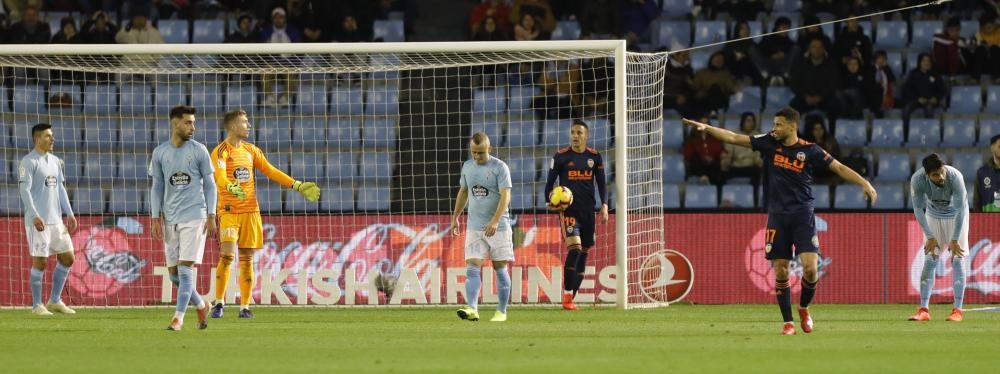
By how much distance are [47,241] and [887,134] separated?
445 inches

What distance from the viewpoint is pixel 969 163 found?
20.9 m

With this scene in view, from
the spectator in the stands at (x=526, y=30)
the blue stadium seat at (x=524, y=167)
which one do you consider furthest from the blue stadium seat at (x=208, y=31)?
the blue stadium seat at (x=524, y=167)

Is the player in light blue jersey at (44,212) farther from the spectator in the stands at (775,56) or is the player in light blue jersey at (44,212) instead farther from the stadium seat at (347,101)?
the spectator in the stands at (775,56)

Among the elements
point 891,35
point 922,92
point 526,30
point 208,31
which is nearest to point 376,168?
point 526,30

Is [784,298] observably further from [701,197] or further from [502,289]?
[701,197]

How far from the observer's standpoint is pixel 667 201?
20281 mm

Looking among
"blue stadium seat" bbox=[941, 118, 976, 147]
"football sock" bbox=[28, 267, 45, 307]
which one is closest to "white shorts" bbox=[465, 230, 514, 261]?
"football sock" bbox=[28, 267, 45, 307]

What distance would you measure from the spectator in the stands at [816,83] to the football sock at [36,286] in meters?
10.4

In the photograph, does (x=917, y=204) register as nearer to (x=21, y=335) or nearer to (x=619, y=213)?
(x=619, y=213)

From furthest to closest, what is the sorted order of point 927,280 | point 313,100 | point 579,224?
point 313,100, point 579,224, point 927,280

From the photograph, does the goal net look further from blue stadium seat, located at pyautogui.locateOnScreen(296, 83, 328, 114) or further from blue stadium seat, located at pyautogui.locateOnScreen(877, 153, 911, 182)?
blue stadium seat, located at pyautogui.locateOnScreen(877, 153, 911, 182)

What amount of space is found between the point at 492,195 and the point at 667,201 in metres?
6.63

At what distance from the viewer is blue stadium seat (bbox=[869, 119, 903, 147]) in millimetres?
21500

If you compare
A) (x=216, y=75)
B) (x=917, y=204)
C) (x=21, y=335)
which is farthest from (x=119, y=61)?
(x=917, y=204)
